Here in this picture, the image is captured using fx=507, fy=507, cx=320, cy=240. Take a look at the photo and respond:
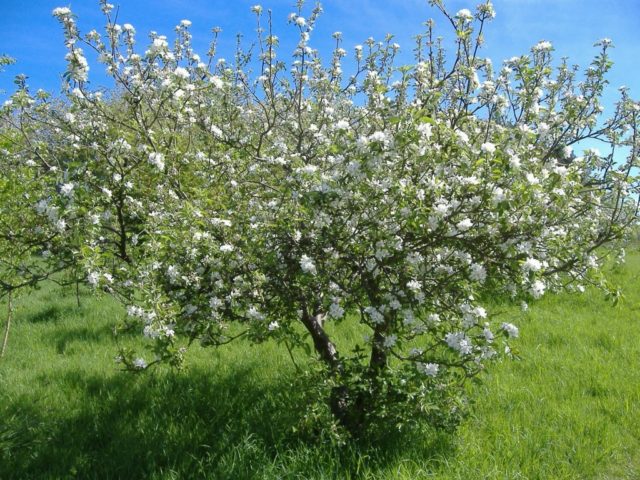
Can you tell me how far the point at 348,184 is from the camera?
312 centimetres

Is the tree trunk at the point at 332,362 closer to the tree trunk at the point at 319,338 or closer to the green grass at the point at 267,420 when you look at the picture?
the tree trunk at the point at 319,338

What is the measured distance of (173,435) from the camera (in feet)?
15.0

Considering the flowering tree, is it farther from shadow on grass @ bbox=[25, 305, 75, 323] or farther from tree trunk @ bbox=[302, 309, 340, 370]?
shadow on grass @ bbox=[25, 305, 75, 323]

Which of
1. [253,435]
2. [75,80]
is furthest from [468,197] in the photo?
[75,80]

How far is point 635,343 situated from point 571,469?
11.5 feet

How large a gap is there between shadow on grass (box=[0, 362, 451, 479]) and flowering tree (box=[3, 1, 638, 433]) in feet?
1.57

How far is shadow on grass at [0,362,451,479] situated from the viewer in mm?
4020

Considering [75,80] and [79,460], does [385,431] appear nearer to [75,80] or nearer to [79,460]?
[79,460]

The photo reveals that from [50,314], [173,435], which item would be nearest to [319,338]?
[173,435]

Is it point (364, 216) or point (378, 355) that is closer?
point (364, 216)

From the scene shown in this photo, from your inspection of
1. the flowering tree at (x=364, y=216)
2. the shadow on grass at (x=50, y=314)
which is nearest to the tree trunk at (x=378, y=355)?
the flowering tree at (x=364, y=216)

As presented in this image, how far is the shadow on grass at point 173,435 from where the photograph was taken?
13.2 feet

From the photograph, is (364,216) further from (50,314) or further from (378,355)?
(50,314)

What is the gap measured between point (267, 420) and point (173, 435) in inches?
33.6
